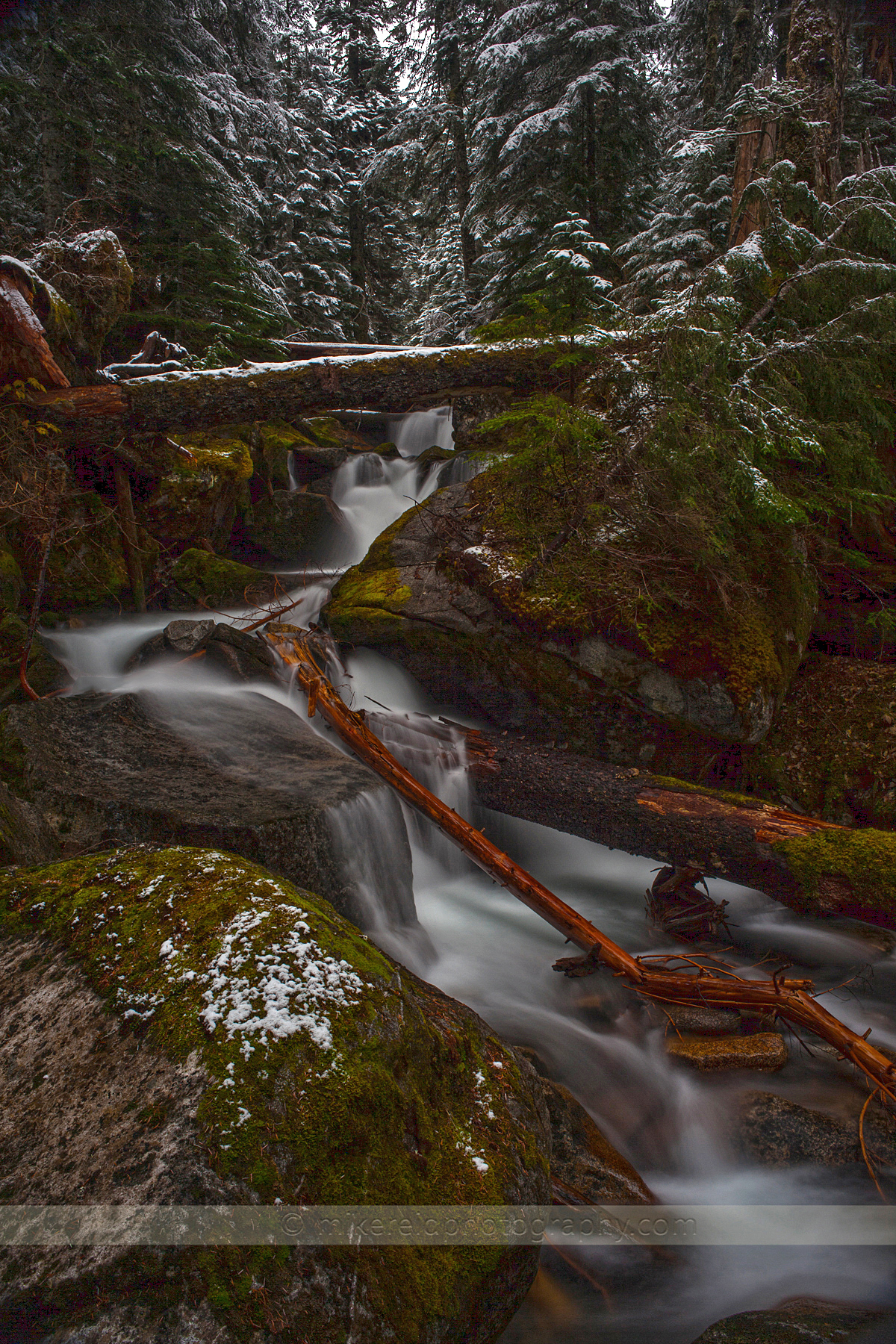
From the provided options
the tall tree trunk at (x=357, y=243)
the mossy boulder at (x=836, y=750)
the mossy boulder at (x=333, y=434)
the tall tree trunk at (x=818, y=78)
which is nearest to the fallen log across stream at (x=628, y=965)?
the mossy boulder at (x=836, y=750)

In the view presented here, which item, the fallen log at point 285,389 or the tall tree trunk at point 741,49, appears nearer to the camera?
the fallen log at point 285,389

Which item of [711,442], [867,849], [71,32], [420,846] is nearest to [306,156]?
[71,32]

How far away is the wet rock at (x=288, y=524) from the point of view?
10844 millimetres

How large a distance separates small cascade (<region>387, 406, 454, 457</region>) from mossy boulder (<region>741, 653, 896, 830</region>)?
410 inches

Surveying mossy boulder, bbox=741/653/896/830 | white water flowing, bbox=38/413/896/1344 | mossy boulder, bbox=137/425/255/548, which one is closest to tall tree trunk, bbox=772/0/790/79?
mossy boulder, bbox=741/653/896/830

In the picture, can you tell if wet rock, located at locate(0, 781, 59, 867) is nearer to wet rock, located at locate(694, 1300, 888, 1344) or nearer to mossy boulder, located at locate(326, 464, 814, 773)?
wet rock, located at locate(694, 1300, 888, 1344)

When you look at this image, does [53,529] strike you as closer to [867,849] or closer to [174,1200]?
[174,1200]

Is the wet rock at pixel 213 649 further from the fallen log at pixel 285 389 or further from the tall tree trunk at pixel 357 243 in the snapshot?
the tall tree trunk at pixel 357 243

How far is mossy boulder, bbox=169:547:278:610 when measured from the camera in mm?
8797

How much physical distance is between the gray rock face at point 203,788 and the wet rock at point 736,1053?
1.97m

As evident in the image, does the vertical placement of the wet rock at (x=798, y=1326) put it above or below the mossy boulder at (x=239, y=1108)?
below

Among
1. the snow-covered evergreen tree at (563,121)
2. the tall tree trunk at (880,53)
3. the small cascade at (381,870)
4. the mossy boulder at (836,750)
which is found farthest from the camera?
the snow-covered evergreen tree at (563,121)

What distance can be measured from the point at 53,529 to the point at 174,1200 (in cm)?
677

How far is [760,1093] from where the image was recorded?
124 inches
